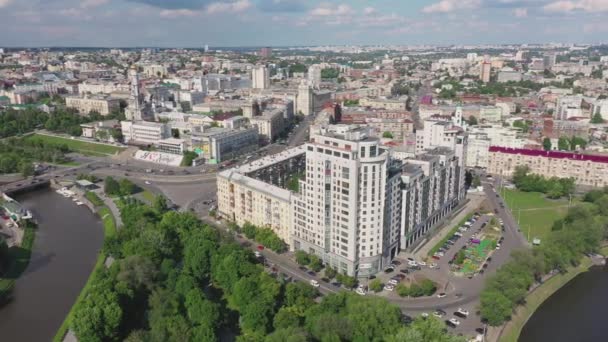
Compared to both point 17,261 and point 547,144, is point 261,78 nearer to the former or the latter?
point 547,144

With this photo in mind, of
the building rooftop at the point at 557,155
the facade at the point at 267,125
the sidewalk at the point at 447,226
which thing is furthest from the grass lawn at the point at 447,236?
the facade at the point at 267,125

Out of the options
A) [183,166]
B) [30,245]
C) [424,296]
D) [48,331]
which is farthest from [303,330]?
[183,166]

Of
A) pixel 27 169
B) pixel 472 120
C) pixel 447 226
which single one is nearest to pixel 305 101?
pixel 472 120

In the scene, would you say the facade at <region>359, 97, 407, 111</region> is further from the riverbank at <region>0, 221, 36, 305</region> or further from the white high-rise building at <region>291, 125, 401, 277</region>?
the riverbank at <region>0, 221, 36, 305</region>

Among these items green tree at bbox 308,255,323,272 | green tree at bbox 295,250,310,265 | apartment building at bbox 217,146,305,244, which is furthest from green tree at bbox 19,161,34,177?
green tree at bbox 308,255,323,272

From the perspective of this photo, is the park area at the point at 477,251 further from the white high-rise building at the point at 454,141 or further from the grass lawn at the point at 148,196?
the grass lawn at the point at 148,196

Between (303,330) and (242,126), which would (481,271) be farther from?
(242,126)

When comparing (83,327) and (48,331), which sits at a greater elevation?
(83,327)
